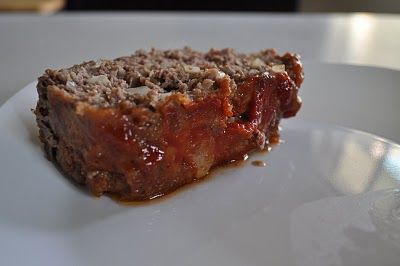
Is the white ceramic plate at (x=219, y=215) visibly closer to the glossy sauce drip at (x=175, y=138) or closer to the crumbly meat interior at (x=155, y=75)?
the glossy sauce drip at (x=175, y=138)

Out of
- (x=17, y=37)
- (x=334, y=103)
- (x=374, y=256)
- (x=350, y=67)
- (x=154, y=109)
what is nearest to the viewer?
(x=374, y=256)

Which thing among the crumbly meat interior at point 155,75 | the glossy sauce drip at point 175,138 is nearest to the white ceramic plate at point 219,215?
the glossy sauce drip at point 175,138

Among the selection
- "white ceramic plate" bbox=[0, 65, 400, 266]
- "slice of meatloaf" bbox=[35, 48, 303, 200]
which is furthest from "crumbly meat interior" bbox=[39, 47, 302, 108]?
"white ceramic plate" bbox=[0, 65, 400, 266]

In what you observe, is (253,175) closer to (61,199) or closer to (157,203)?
(157,203)

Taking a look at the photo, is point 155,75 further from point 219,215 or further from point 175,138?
point 219,215

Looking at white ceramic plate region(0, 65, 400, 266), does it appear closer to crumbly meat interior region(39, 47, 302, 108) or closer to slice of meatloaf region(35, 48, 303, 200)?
slice of meatloaf region(35, 48, 303, 200)

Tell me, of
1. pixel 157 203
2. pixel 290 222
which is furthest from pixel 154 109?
pixel 290 222

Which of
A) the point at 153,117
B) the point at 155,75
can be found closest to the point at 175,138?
the point at 153,117
